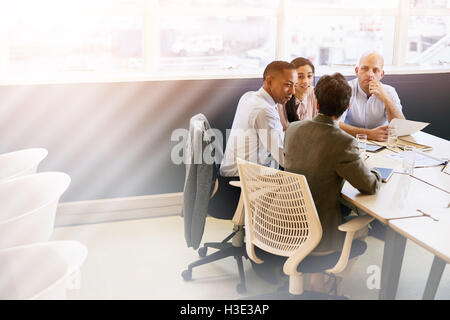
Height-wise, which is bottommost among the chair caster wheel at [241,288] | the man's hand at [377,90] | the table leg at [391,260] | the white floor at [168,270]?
the white floor at [168,270]

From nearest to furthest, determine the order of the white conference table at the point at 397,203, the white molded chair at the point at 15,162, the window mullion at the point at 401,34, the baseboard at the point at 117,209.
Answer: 1. the white conference table at the point at 397,203
2. the white molded chair at the point at 15,162
3. the baseboard at the point at 117,209
4. the window mullion at the point at 401,34

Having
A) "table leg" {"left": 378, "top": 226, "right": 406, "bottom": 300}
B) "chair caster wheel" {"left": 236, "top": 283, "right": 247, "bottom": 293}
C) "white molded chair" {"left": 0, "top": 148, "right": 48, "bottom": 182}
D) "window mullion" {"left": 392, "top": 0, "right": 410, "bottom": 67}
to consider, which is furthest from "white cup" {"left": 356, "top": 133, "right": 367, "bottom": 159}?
"window mullion" {"left": 392, "top": 0, "right": 410, "bottom": 67}

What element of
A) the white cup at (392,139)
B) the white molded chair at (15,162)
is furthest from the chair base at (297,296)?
the white molded chair at (15,162)

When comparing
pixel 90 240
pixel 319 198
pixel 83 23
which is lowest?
pixel 90 240

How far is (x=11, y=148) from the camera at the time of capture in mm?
3898

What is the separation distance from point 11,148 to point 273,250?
2.38 meters

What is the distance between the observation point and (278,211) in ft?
7.87

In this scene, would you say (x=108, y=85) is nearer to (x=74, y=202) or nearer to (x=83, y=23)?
(x=83, y=23)

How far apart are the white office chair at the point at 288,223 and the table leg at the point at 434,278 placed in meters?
0.54

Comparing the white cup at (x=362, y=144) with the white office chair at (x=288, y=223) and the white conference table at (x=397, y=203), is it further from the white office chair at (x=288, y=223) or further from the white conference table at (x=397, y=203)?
the white office chair at (x=288, y=223)

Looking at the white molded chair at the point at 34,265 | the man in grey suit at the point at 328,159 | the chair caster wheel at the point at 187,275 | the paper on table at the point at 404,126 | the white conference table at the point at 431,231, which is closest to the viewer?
the white molded chair at the point at 34,265

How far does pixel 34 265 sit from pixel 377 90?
8.98 feet

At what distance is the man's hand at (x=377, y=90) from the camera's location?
12.2ft

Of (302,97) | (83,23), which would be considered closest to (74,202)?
(83,23)
